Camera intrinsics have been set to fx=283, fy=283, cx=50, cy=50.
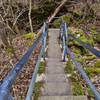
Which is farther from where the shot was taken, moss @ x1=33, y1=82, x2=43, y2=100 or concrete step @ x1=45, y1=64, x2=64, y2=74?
concrete step @ x1=45, y1=64, x2=64, y2=74

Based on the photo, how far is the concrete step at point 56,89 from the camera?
490 cm

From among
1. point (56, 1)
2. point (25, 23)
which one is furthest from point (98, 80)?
point (56, 1)

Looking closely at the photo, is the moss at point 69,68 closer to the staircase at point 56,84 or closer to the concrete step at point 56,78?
the staircase at point 56,84

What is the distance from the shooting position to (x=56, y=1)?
19.9 meters

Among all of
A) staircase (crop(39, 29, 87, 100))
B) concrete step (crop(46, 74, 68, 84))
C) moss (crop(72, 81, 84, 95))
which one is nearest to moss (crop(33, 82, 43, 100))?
staircase (crop(39, 29, 87, 100))

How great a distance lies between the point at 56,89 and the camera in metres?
5.04

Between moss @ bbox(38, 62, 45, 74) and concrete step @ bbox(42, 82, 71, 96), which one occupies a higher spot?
concrete step @ bbox(42, 82, 71, 96)

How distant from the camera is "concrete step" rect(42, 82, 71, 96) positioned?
4.90 m

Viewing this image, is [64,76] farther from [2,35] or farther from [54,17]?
[54,17]

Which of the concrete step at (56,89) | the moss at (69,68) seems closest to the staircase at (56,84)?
the concrete step at (56,89)

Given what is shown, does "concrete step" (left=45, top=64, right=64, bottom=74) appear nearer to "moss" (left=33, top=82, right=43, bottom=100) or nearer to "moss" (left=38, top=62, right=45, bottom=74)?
"moss" (left=38, top=62, right=45, bottom=74)

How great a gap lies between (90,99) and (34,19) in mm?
15144

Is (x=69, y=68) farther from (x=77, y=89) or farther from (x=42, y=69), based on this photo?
(x=77, y=89)

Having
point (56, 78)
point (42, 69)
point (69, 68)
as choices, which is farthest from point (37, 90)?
point (69, 68)
